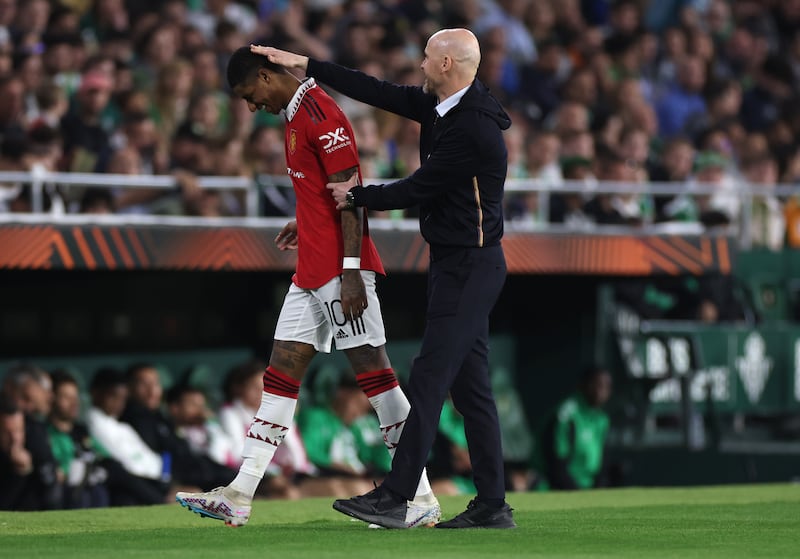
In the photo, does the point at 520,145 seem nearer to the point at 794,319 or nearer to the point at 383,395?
the point at 794,319

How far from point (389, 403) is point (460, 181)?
3.59 ft

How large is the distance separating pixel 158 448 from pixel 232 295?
2716 millimetres

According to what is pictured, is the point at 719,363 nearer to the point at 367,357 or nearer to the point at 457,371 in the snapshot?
the point at 367,357

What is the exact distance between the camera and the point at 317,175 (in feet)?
26.1

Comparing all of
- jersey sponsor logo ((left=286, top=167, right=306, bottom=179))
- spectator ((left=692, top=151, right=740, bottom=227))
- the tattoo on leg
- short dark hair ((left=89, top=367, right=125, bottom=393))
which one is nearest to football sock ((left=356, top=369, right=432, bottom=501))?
the tattoo on leg

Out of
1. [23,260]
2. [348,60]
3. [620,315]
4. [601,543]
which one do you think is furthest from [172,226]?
[601,543]

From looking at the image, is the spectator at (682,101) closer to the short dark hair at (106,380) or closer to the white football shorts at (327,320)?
the short dark hair at (106,380)

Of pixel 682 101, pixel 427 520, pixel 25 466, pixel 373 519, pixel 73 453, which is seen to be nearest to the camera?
pixel 373 519

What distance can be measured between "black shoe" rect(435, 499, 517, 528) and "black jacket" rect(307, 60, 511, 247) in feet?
3.87

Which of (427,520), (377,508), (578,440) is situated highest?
(377,508)

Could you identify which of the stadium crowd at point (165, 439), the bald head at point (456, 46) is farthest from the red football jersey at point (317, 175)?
the stadium crowd at point (165, 439)

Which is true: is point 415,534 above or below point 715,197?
below

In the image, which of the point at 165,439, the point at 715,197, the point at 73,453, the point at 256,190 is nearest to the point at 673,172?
the point at 715,197

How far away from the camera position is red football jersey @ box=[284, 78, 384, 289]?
7.88 metres
